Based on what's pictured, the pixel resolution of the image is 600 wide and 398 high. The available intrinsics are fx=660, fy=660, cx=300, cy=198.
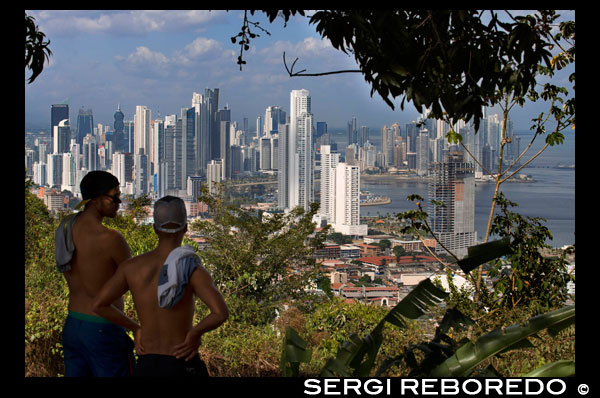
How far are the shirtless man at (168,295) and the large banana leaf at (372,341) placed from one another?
0.46 metres

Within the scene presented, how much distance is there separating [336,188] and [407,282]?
3.53 metres

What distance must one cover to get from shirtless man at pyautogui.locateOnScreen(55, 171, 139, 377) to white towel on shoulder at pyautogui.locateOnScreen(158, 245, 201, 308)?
259 mm

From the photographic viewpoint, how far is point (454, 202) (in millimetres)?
7445

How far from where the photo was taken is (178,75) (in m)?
18.4

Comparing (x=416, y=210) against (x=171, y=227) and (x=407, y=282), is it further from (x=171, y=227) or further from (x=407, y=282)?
(x=171, y=227)

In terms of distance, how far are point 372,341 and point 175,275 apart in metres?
0.71

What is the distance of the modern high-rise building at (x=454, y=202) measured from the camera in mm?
6785

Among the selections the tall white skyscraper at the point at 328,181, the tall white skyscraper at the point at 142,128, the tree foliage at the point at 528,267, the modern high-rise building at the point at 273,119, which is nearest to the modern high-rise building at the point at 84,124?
the tall white skyscraper at the point at 142,128

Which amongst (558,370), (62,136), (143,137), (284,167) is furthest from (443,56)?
(62,136)

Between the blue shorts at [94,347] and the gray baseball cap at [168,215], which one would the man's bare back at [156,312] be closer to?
the gray baseball cap at [168,215]

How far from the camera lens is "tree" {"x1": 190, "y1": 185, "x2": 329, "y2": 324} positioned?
7.36 metres

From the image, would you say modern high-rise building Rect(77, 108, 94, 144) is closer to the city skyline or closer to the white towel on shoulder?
the city skyline

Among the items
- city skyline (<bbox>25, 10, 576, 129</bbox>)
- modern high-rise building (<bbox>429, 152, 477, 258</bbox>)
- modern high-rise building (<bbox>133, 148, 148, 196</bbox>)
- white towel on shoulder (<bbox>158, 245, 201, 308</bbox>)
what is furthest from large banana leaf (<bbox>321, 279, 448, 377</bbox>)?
city skyline (<bbox>25, 10, 576, 129</bbox>)
